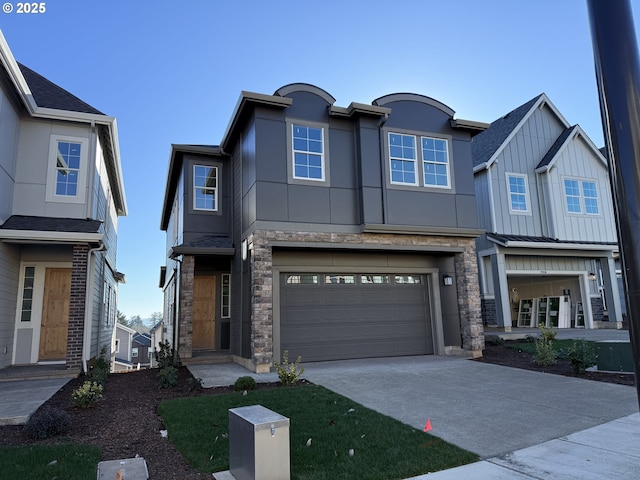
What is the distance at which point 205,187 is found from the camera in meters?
13.9

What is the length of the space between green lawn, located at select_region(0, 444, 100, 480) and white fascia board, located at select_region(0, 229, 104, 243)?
6103 millimetres

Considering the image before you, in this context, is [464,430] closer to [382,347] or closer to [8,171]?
[382,347]

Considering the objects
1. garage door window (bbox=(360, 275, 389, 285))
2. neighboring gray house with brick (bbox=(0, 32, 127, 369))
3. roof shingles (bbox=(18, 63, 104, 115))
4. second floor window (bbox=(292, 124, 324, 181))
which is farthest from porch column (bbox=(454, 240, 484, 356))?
roof shingles (bbox=(18, 63, 104, 115))

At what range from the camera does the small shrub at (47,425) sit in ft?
17.5

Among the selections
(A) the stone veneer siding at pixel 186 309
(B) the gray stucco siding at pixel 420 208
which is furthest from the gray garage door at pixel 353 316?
(A) the stone veneer siding at pixel 186 309

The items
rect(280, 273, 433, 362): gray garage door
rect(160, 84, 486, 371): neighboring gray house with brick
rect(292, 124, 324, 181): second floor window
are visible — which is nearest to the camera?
rect(160, 84, 486, 371): neighboring gray house with brick

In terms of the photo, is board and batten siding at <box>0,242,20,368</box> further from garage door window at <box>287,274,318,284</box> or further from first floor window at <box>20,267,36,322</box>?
garage door window at <box>287,274,318,284</box>

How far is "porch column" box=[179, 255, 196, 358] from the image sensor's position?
12250mm

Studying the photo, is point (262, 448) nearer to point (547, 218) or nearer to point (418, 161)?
point (418, 161)

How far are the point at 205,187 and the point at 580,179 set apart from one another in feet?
52.6

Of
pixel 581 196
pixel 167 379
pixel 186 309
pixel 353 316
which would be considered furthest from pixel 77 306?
pixel 581 196

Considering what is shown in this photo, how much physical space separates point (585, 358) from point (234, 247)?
928 centimetres

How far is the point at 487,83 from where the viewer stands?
12.7 meters

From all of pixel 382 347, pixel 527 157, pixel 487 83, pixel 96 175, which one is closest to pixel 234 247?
pixel 96 175
